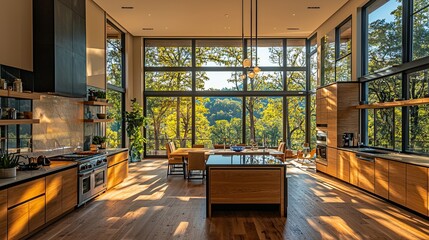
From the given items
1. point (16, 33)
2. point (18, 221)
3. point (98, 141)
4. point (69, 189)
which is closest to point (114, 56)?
point (98, 141)

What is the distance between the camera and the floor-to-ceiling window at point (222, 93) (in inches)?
480

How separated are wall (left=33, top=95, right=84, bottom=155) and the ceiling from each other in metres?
3.16

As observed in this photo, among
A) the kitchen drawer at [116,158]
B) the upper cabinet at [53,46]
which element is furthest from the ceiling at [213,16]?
the kitchen drawer at [116,158]

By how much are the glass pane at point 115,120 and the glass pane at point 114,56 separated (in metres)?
0.40

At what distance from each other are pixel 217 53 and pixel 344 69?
4.88 metres

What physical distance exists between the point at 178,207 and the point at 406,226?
135 inches

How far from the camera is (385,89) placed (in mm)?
7098

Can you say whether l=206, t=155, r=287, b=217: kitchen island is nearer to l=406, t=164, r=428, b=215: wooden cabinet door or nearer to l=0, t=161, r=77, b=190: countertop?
l=406, t=164, r=428, b=215: wooden cabinet door

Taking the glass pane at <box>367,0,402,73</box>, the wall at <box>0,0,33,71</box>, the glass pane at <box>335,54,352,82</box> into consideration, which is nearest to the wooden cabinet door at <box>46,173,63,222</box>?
the wall at <box>0,0,33,71</box>

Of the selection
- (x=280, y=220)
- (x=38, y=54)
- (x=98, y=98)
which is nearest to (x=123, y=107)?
(x=98, y=98)

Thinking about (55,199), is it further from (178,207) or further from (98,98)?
(98,98)

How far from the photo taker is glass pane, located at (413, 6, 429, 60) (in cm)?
579

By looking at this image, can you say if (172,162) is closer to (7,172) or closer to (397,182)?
(7,172)

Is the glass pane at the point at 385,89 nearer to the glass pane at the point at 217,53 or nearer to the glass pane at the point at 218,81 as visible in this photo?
the glass pane at the point at 218,81
